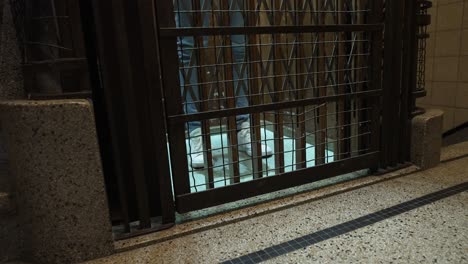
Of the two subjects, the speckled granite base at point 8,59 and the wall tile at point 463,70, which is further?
the wall tile at point 463,70

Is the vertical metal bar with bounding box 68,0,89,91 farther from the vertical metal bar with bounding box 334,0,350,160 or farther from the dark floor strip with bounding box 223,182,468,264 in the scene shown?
the vertical metal bar with bounding box 334,0,350,160

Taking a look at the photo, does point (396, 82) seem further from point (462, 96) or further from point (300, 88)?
point (462, 96)

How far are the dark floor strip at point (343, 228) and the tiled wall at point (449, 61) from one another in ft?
3.76

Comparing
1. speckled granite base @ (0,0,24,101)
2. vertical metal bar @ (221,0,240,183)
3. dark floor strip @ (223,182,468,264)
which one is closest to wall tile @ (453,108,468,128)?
dark floor strip @ (223,182,468,264)

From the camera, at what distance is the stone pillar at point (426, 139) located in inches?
66.4

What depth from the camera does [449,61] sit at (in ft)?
7.88

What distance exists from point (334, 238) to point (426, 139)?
930 mm

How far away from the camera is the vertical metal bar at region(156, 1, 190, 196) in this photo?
1139mm

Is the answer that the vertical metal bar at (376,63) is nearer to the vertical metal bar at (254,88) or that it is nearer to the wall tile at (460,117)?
the vertical metal bar at (254,88)

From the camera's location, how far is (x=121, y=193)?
3.77 ft

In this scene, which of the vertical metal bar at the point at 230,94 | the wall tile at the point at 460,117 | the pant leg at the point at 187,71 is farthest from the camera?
the wall tile at the point at 460,117

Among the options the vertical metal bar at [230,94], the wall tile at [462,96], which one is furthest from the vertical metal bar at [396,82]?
the wall tile at [462,96]

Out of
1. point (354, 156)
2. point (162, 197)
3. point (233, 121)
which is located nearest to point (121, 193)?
point (162, 197)

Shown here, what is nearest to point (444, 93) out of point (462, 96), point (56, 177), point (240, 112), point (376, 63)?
point (462, 96)
